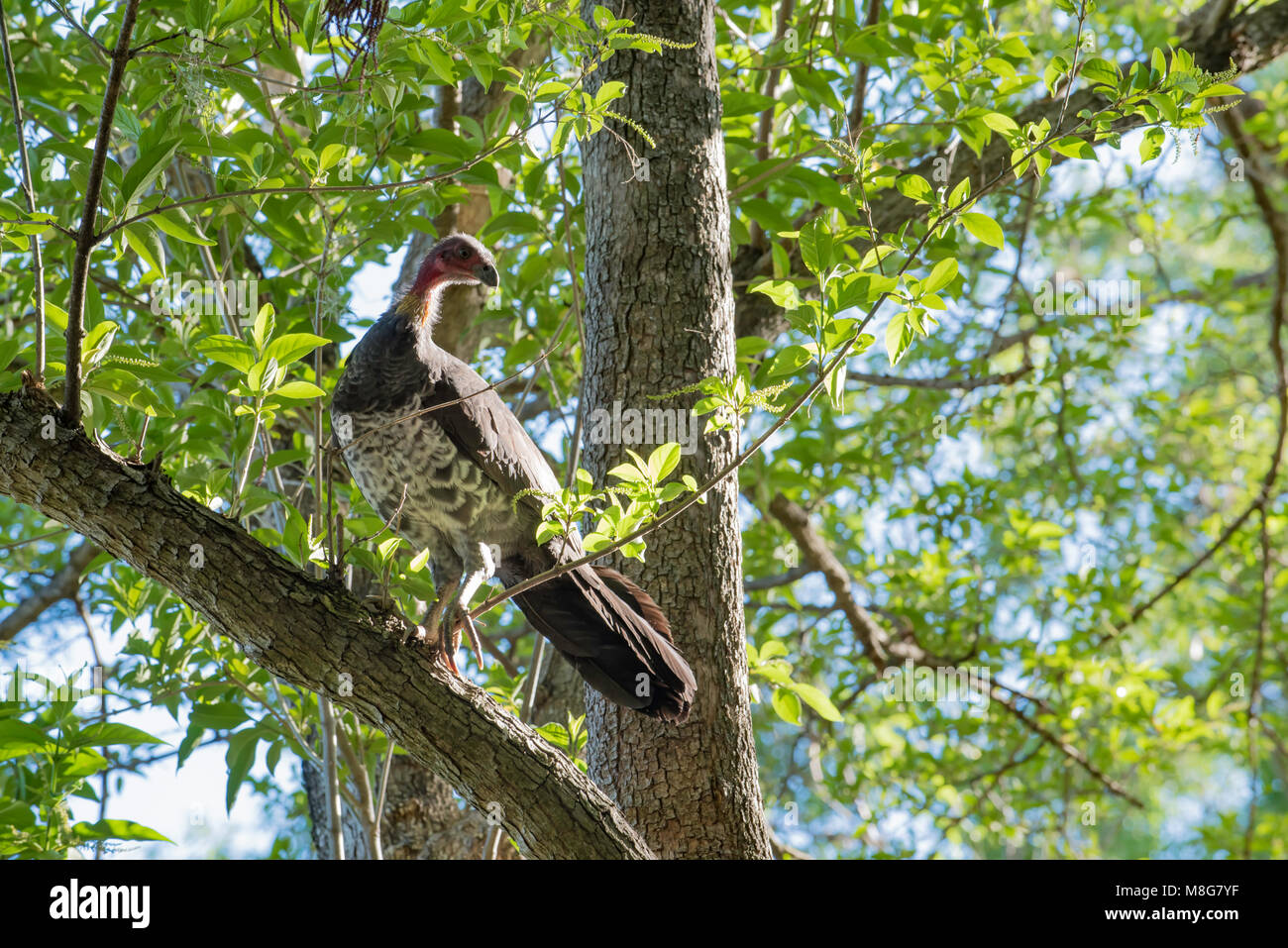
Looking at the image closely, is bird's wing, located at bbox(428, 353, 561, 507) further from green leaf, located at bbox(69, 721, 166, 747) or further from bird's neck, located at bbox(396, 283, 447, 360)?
green leaf, located at bbox(69, 721, 166, 747)

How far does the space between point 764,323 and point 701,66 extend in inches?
43.7

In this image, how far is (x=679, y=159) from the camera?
309 centimetres

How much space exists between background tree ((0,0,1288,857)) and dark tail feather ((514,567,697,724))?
0.10 metres

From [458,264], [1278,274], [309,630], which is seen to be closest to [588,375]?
[458,264]

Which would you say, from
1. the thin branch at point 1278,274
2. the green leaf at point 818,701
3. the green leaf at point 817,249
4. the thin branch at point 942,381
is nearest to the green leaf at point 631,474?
the green leaf at point 817,249

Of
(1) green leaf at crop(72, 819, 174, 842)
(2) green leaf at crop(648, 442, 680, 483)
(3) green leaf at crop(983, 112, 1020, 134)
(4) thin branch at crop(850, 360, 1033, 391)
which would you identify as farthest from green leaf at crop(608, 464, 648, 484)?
(4) thin branch at crop(850, 360, 1033, 391)

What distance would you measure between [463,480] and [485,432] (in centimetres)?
17

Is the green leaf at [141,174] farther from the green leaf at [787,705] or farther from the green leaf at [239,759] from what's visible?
the green leaf at [787,705]

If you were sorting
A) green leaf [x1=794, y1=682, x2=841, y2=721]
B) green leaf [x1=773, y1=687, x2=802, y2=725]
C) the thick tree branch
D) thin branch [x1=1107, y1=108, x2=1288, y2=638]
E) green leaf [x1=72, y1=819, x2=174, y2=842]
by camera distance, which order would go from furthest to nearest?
thin branch [x1=1107, y1=108, x2=1288, y2=638] → green leaf [x1=773, y1=687, x2=802, y2=725] → green leaf [x1=794, y1=682, x2=841, y2=721] → green leaf [x1=72, y1=819, x2=174, y2=842] → the thick tree branch

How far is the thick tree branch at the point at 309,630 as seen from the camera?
2.07 metres

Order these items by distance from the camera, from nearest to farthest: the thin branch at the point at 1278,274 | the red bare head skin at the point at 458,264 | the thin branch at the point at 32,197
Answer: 1. the thin branch at the point at 32,197
2. the red bare head skin at the point at 458,264
3. the thin branch at the point at 1278,274

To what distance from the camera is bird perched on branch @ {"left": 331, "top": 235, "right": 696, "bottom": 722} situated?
2.79 metres

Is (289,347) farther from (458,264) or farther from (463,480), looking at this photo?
(458,264)
